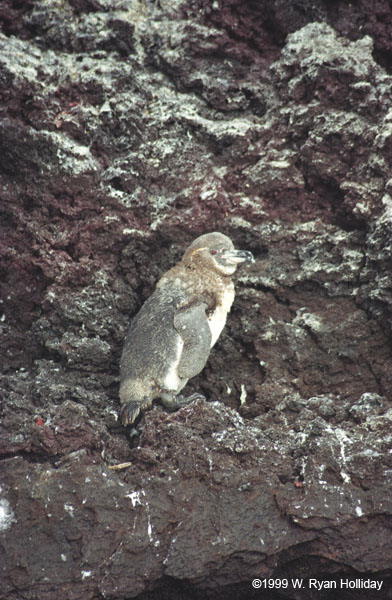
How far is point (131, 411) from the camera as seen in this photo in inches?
160

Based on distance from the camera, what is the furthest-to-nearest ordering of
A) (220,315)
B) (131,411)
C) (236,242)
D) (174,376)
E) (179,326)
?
(236,242) < (220,315) < (179,326) < (174,376) < (131,411)

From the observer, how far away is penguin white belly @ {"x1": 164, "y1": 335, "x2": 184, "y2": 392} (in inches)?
169

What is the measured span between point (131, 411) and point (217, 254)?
1596 mm

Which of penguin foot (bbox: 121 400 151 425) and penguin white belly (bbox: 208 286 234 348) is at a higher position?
penguin white belly (bbox: 208 286 234 348)

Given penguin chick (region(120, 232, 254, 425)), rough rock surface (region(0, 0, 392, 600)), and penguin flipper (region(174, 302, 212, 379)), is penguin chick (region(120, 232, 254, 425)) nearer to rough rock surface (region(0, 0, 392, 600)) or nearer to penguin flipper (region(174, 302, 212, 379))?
penguin flipper (region(174, 302, 212, 379))

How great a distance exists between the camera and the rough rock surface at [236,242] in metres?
3.52

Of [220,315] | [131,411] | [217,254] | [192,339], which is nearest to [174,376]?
[192,339]

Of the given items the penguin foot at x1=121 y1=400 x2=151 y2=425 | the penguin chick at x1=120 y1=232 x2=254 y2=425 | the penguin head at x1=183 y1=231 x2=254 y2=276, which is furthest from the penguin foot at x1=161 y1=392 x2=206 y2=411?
the penguin head at x1=183 y1=231 x2=254 y2=276

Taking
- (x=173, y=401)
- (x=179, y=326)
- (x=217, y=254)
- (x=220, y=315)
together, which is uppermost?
(x=217, y=254)

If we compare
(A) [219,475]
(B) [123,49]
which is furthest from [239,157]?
(A) [219,475]

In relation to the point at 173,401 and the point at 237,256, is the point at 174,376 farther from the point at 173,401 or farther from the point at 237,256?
the point at 237,256

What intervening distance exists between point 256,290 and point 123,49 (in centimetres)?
261

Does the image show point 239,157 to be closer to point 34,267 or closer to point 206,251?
point 206,251

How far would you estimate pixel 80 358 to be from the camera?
4688 millimetres
